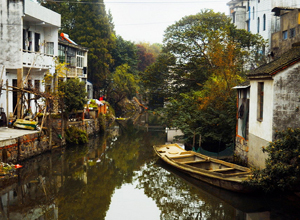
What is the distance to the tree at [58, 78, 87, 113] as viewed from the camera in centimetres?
2448

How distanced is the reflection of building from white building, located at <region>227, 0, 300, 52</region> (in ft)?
60.6

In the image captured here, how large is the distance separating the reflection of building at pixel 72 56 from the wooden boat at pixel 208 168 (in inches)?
611

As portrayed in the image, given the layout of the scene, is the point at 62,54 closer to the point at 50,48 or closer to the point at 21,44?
the point at 50,48

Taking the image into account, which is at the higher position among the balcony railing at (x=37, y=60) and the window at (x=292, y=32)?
the window at (x=292, y=32)

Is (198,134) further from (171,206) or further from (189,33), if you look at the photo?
(189,33)

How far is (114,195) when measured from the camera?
614 inches


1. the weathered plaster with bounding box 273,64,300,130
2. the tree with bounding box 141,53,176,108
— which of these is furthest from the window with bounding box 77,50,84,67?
the weathered plaster with bounding box 273,64,300,130

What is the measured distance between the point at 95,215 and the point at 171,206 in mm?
2965

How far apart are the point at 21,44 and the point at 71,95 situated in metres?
4.21

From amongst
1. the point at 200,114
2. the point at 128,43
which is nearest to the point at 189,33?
the point at 200,114

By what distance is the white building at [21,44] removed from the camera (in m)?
22.8

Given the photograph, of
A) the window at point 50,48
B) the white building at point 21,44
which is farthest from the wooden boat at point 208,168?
the window at point 50,48

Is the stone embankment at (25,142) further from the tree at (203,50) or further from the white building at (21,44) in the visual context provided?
the tree at (203,50)

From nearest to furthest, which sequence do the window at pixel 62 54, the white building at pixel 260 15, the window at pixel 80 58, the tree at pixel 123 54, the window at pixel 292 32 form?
the window at pixel 292 32
the window at pixel 62 54
the white building at pixel 260 15
the window at pixel 80 58
the tree at pixel 123 54
